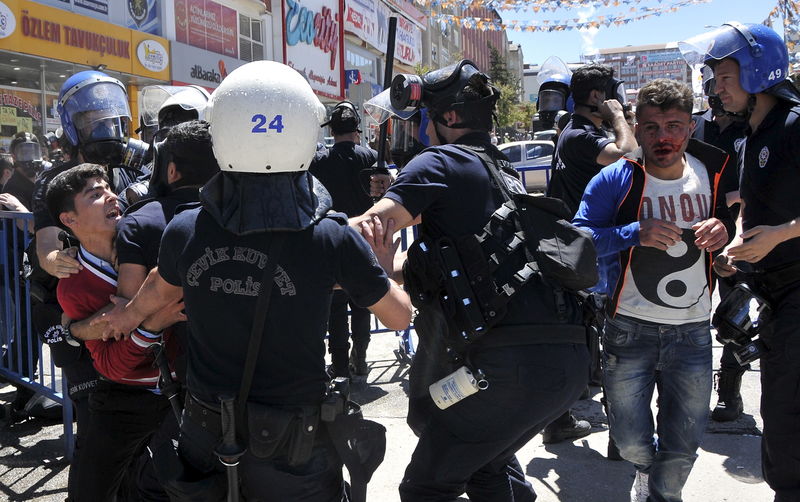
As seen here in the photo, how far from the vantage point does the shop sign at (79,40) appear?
1302 centimetres

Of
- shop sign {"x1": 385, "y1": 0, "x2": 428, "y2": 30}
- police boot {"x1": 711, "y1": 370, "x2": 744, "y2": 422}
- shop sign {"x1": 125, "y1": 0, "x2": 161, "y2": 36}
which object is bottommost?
police boot {"x1": 711, "y1": 370, "x2": 744, "y2": 422}

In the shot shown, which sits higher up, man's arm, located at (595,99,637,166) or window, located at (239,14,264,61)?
window, located at (239,14,264,61)

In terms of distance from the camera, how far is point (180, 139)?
2748 mm

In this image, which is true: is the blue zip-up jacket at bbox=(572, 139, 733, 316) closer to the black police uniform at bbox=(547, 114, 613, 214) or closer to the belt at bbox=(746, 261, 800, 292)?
the belt at bbox=(746, 261, 800, 292)

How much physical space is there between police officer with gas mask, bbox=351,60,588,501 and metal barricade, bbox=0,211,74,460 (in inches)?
111

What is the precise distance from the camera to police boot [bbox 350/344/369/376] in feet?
19.9

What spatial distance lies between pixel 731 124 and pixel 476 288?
3.80 metres

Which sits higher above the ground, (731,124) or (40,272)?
(731,124)

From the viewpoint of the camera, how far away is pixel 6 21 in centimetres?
1262

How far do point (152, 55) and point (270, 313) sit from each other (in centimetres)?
1666

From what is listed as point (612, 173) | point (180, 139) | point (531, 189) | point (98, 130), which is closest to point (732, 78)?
point (612, 173)

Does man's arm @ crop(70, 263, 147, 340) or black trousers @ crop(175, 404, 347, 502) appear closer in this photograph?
black trousers @ crop(175, 404, 347, 502)

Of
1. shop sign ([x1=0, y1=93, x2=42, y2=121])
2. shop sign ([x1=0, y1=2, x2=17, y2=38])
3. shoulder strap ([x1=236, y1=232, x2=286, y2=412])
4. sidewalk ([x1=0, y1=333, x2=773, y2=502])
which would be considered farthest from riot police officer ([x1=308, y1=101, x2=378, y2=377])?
shop sign ([x1=0, y1=93, x2=42, y2=121])

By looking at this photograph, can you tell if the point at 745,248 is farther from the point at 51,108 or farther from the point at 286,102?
the point at 51,108
